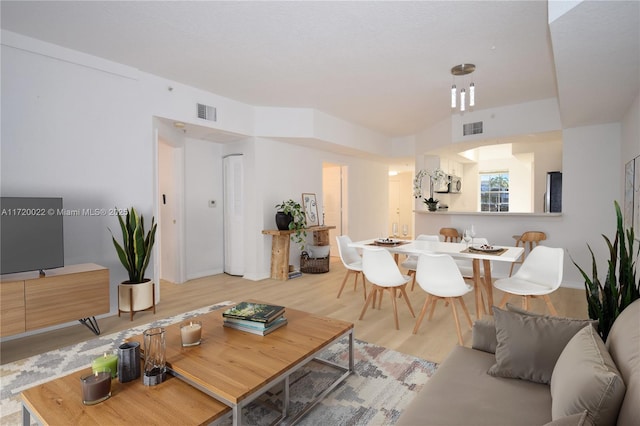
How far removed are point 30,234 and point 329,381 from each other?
2761mm

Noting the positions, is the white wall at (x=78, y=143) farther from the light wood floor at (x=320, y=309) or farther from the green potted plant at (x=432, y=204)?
the green potted plant at (x=432, y=204)

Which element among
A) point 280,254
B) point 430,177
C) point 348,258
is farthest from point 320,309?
point 430,177

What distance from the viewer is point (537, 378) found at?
149 centimetres

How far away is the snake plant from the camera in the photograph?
3459 mm

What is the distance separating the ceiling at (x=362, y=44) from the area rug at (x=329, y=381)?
2444mm

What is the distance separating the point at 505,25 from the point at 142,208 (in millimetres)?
4132

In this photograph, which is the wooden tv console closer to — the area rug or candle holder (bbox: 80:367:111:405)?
the area rug

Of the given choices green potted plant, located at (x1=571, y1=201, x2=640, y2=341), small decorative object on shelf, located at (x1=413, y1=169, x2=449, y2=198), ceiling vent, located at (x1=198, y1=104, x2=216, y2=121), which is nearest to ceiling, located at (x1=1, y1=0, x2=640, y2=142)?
ceiling vent, located at (x1=198, y1=104, x2=216, y2=121)

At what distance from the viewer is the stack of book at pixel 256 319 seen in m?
2.10

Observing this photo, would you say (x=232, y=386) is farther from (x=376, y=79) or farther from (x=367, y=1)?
(x=376, y=79)

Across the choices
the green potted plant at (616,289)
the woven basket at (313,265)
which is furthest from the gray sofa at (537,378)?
the woven basket at (313,265)

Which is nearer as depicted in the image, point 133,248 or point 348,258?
point 133,248

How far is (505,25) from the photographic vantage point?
9.52 feet

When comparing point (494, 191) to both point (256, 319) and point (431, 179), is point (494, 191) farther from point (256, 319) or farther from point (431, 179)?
point (256, 319)
